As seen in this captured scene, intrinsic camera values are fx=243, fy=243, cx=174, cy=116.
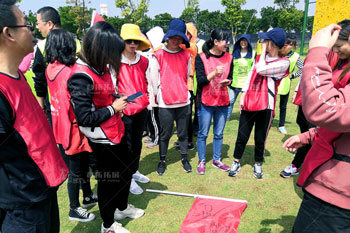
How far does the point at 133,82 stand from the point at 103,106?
110 cm

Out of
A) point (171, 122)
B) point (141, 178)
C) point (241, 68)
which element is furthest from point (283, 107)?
point (141, 178)

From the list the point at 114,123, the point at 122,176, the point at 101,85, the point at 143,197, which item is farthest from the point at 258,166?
the point at 101,85

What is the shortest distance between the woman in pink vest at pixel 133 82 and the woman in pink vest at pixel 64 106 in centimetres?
68

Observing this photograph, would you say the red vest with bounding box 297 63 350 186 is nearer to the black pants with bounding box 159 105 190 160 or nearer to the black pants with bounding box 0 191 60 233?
the black pants with bounding box 0 191 60 233

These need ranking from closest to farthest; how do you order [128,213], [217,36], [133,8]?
[128,213]
[217,36]
[133,8]

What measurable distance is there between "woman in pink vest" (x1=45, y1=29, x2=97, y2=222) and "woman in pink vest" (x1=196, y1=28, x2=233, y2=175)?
1.78 m

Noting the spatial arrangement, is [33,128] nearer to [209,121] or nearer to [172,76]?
[172,76]

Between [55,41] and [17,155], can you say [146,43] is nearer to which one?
[55,41]

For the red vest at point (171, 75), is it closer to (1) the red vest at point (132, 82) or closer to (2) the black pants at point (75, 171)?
(1) the red vest at point (132, 82)

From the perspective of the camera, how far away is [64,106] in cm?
226

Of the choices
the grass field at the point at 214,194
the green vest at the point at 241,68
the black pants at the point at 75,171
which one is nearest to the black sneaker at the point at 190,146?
the grass field at the point at 214,194

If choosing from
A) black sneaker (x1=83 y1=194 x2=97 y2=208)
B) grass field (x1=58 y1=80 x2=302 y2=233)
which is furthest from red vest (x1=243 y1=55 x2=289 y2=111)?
black sneaker (x1=83 y1=194 x2=97 y2=208)

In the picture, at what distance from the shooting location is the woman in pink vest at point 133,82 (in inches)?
121

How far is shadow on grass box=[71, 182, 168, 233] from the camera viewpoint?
2628mm
